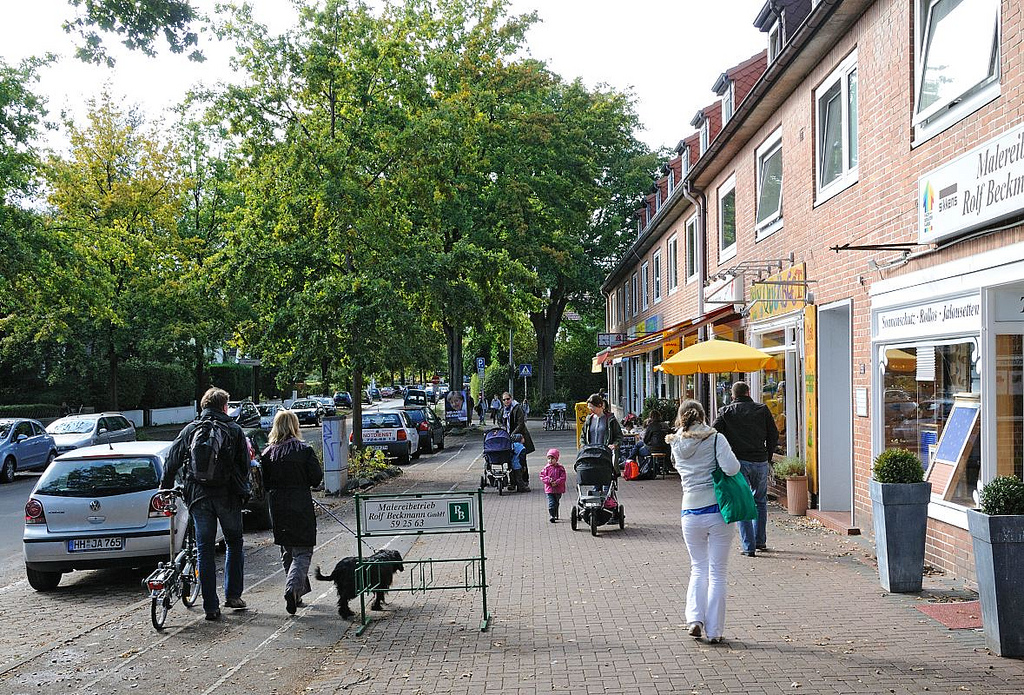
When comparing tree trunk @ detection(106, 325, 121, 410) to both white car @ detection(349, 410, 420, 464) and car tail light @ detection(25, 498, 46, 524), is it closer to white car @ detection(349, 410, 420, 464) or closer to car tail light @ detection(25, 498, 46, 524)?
white car @ detection(349, 410, 420, 464)

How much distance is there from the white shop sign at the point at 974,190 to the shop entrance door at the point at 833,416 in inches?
146

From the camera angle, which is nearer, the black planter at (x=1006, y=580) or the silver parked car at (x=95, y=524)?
the black planter at (x=1006, y=580)

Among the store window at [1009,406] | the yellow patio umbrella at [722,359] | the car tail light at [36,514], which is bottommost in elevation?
the car tail light at [36,514]

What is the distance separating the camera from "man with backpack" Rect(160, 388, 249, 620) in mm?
7957

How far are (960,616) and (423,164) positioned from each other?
51.4 ft

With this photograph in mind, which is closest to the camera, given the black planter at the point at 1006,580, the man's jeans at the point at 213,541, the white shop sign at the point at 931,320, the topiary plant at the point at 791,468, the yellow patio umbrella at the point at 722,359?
the black planter at the point at 1006,580

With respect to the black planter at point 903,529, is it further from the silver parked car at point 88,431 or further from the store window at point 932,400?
the silver parked car at point 88,431

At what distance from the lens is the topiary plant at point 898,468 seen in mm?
7863

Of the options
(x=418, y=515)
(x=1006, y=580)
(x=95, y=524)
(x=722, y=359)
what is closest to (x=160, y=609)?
(x=95, y=524)

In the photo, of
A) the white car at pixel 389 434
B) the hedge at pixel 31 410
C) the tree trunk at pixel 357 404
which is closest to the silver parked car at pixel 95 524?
the tree trunk at pixel 357 404

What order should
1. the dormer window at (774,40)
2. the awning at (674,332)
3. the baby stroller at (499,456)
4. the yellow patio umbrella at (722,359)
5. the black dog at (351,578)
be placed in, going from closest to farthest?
1. the black dog at (351,578)
2. the yellow patio umbrella at (722,359)
3. the dormer window at (774,40)
4. the baby stroller at (499,456)
5. the awning at (674,332)

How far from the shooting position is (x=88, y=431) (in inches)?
1001

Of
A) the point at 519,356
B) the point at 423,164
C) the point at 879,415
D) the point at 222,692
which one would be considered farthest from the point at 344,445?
the point at 519,356

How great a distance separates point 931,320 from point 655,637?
416 cm
